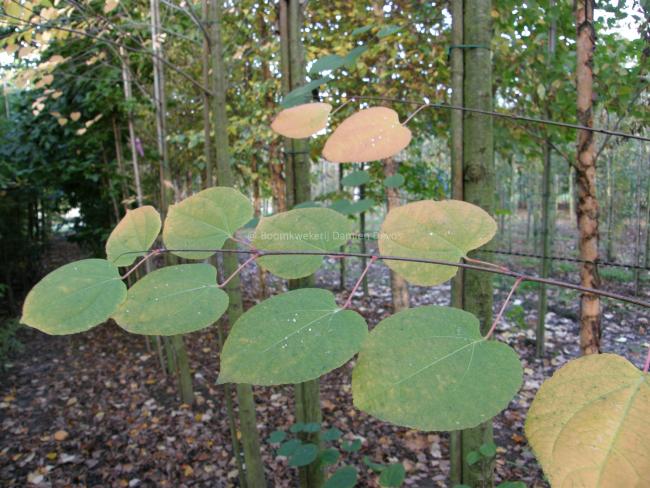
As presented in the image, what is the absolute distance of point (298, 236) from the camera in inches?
13.7

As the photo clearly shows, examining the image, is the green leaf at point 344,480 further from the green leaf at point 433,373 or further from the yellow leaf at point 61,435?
the yellow leaf at point 61,435

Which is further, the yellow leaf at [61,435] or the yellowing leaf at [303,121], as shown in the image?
the yellow leaf at [61,435]

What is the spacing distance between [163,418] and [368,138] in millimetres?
3846

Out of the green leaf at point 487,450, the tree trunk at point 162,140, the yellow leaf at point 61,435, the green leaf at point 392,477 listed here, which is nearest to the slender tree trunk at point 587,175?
the green leaf at point 487,450

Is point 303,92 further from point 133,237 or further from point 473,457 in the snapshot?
point 473,457

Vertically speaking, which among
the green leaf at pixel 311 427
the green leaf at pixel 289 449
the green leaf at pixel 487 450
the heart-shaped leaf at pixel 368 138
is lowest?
the green leaf at pixel 289 449

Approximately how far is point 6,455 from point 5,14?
314cm

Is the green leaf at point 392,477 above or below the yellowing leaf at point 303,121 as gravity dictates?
below

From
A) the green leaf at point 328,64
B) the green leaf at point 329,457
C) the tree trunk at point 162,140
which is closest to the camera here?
the green leaf at point 328,64

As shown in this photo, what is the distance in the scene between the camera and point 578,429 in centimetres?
19

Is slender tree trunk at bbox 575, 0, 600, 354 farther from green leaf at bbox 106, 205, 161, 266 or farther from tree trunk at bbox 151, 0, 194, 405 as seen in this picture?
tree trunk at bbox 151, 0, 194, 405

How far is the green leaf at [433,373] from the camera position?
0.21 meters

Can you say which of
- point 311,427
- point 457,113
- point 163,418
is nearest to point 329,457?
point 311,427

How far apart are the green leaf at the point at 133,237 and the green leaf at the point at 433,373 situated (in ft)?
0.66
